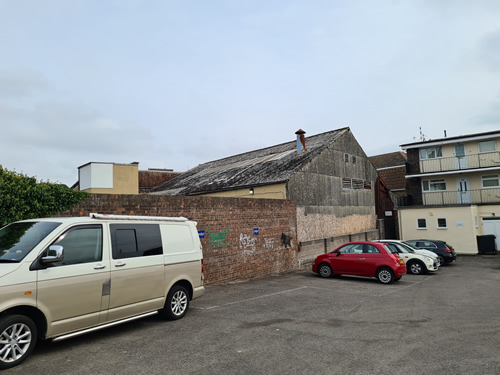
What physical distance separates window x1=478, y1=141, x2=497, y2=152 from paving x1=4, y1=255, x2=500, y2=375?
1966 cm

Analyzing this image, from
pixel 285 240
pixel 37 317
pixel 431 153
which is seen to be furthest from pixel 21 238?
pixel 431 153

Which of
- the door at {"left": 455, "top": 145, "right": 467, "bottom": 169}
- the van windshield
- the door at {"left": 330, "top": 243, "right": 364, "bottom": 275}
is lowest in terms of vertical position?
the door at {"left": 330, "top": 243, "right": 364, "bottom": 275}

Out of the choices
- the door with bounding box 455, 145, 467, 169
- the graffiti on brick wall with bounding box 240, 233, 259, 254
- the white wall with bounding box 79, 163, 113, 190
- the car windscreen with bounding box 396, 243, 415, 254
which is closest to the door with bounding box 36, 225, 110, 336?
the graffiti on brick wall with bounding box 240, 233, 259, 254

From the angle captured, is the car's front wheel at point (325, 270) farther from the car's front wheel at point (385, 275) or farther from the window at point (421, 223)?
the window at point (421, 223)

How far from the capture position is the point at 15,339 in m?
4.65

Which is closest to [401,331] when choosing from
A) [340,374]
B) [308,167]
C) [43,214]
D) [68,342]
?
[340,374]

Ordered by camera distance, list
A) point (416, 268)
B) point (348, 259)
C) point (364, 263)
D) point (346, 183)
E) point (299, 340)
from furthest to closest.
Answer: point (346, 183) → point (416, 268) → point (348, 259) → point (364, 263) → point (299, 340)

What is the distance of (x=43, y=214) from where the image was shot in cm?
773

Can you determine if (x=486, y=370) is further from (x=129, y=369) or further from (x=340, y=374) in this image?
(x=129, y=369)

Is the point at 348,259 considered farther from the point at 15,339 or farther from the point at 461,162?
the point at 461,162

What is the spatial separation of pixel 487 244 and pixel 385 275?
15058 mm

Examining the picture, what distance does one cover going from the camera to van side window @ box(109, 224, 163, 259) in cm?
612

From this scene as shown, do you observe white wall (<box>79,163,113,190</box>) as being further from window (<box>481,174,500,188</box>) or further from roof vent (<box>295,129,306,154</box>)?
window (<box>481,174,500,188</box>)

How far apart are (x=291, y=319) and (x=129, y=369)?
3639 mm
